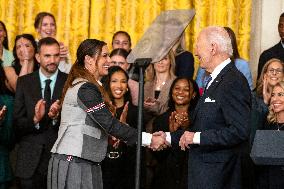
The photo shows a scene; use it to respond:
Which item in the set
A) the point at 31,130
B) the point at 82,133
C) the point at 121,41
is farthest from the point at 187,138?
the point at 121,41

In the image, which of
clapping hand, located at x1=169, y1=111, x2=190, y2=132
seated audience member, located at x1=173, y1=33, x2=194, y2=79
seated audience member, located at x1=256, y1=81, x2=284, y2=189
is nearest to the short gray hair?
seated audience member, located at x1=256, y1=81, x2=284, y2=189

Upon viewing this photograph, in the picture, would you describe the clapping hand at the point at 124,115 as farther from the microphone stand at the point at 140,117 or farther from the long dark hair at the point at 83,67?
the microphone stand at the point at 140,117

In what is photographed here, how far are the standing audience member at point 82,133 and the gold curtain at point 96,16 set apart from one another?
2.91 m

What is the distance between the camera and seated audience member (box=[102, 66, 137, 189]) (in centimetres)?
569

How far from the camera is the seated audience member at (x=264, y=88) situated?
5734 mm

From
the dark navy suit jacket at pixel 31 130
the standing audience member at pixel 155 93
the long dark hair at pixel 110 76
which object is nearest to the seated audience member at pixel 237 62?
the standing audience member at pixel 155 93

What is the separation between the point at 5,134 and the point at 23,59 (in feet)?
3.09

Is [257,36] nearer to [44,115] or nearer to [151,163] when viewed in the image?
[151,163]

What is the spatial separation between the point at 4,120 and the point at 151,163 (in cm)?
127

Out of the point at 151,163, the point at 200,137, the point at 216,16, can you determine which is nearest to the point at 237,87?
the point at 200,137

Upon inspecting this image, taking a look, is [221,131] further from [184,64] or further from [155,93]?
[184,64]

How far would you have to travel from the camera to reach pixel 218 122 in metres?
4.29

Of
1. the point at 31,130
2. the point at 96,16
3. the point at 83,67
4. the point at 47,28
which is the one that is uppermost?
the point at 96,16

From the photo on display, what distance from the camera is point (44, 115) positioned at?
5.72 metres
